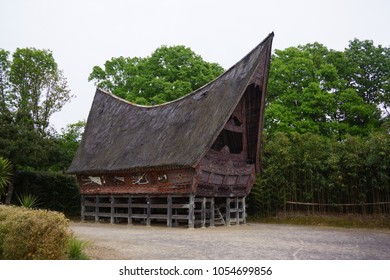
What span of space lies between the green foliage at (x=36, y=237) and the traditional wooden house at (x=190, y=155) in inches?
369

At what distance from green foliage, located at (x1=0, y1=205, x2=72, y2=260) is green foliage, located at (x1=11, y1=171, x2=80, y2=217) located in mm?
17900

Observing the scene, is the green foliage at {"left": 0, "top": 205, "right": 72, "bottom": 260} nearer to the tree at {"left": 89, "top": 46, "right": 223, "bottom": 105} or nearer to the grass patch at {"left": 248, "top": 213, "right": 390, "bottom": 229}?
the grass patch at {"left": 248, "top": 213, "right": 390, "bottom": 229}

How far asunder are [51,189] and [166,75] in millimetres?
12766

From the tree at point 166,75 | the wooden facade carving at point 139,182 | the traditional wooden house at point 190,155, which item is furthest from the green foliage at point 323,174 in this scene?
the tree at point 166,75

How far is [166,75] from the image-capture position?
31.3m

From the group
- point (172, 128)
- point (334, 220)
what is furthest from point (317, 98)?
point (172, 128)

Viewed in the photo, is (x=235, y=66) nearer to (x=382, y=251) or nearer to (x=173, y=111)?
(x=173, y=111)

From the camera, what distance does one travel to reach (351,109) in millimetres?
24844

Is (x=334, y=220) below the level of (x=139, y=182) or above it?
below

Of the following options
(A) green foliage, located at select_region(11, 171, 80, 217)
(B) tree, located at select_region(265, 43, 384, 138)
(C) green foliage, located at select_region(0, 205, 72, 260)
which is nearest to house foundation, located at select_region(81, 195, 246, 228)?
(A) green foliage, located at select_region(11, 171, 80, 217)

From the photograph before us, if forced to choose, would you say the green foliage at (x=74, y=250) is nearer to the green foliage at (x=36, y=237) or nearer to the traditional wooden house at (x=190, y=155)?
the green foliage at (x=36, y=237)

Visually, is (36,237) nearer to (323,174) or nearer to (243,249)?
(243,249)

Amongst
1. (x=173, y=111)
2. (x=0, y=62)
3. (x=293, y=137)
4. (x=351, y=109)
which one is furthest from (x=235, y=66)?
(x=0, y=62)

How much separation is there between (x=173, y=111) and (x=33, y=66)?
11866 millimetres
